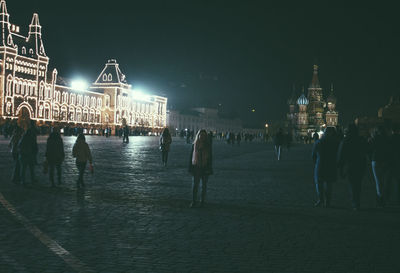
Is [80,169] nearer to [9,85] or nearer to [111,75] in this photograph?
[9,85]

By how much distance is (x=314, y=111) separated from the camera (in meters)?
152

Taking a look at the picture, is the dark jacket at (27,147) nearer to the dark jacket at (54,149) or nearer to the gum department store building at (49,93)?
the dark jacket at (54,149)

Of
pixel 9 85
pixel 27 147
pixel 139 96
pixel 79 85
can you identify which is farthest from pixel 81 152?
pixel 139 96

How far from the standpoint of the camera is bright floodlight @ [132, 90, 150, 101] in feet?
374

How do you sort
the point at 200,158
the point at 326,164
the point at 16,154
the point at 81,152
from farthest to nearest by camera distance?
the point at 16,154 → the point at 81,152 → the point at 326,164 → the point at 200,158

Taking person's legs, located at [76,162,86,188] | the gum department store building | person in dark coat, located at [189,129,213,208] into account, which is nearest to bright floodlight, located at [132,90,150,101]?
the gum department store building

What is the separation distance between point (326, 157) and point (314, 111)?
144709 millimetres

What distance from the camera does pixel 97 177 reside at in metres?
14.6

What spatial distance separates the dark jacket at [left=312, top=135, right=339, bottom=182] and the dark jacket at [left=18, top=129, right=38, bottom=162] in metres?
6.28

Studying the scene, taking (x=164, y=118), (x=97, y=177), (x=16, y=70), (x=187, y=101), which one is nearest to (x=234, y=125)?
(x=187, y=101)

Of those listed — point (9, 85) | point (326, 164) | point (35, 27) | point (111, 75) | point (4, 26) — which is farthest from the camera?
point (111, 75)

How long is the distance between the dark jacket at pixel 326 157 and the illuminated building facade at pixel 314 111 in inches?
5512

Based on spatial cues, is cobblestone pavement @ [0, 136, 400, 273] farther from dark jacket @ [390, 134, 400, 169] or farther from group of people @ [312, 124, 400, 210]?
dark jacket @ [390, 134, 400, 169]

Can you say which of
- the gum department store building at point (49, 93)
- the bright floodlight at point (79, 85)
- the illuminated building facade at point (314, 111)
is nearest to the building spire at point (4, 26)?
the gum department store building at point (49, 93)
